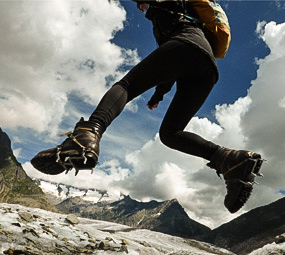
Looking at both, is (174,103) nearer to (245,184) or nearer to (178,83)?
(178,83)

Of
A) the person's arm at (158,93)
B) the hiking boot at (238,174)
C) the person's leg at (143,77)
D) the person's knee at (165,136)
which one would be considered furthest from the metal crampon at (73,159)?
the person's arm at (158,93)

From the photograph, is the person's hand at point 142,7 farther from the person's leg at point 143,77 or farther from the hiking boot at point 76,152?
the hiking boot at point 76,152

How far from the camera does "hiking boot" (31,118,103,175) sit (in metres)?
2.29

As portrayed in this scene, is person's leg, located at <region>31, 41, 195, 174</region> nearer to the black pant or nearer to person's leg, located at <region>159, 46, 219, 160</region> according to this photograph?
the black pant

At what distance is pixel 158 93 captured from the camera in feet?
13.3

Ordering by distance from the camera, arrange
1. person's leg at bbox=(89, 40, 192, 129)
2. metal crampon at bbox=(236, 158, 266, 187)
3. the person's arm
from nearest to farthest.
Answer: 1. person's leg at bbox=(89, 40, 192, 129)
2. metal crampon at bbox=(236, 158, 266, 187)
3. the person's arm

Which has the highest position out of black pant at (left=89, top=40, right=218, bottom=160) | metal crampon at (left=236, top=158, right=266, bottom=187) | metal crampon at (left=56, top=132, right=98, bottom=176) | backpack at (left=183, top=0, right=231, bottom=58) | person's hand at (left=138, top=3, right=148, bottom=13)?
person's hand at (left=138, top=3, right=148, bottom=13)

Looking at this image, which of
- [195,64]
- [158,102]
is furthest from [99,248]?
[195,64]

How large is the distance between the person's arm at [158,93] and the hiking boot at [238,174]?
4.76ft

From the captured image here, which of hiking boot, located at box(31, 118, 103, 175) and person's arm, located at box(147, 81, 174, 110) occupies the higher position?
person's arm, located at box(147, 81, 174, 110)

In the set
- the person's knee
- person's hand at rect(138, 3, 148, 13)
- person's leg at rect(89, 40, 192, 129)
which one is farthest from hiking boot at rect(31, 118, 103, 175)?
person's hand at rect(138, 3, 148, 13)

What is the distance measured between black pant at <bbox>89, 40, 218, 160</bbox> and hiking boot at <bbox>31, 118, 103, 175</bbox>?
0.17 m

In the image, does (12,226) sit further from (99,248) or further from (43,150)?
(43,150)

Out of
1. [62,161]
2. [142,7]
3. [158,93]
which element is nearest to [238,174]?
[158,93]
